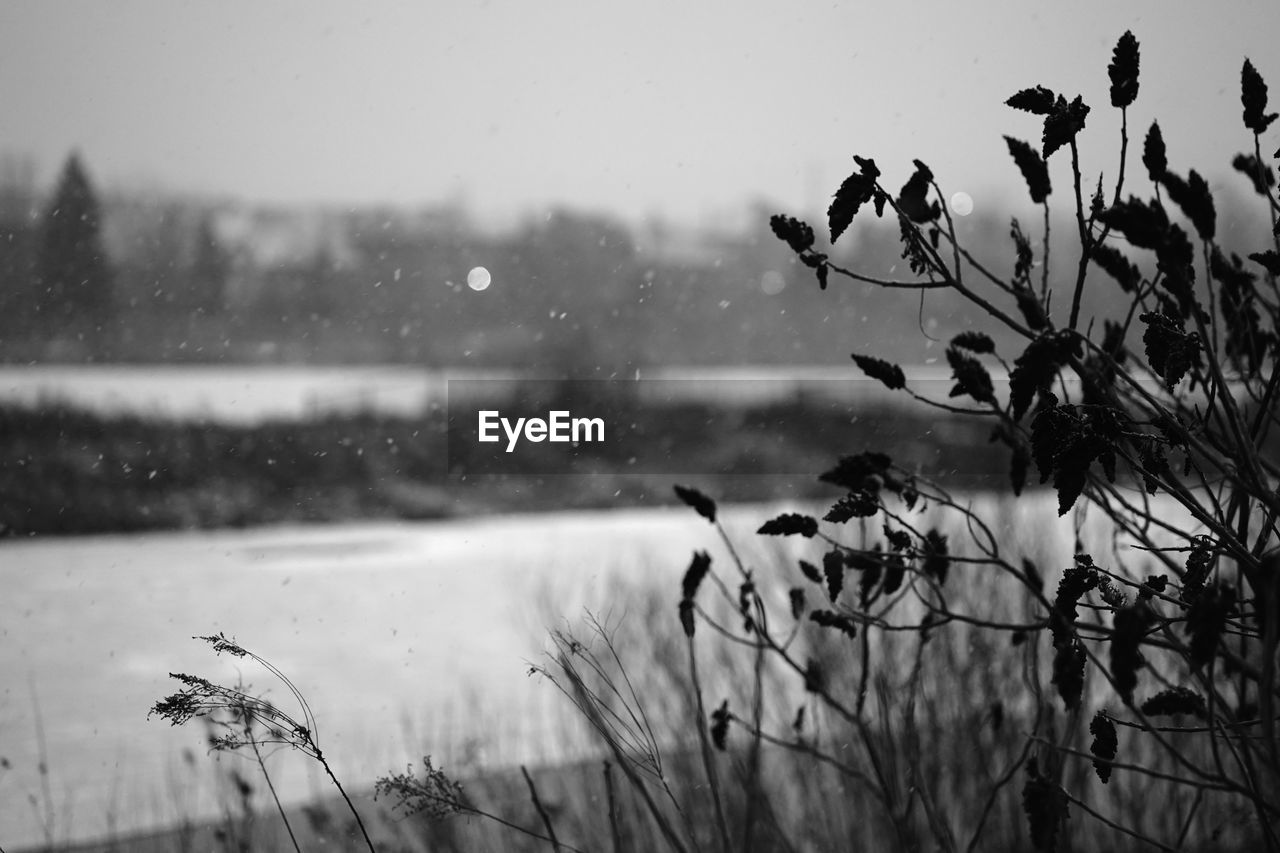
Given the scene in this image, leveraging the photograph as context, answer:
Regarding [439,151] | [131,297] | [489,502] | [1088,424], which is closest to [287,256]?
[131,297]

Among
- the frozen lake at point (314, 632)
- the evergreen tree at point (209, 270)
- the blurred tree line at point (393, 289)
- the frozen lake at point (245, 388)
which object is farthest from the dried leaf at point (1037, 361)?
the evergreen tree at point (209, 270)

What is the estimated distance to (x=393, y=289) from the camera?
6492 mm

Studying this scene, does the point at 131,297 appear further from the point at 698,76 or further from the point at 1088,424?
the point at 1088,424

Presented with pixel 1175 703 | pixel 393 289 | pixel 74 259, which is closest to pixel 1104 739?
pixel 1175 703

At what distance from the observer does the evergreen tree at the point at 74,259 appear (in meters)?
4.91

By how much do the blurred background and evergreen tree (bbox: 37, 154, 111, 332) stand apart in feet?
0.07

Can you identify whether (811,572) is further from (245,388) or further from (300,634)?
(245,388)

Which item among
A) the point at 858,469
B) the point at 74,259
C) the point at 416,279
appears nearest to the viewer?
the point at 858,469

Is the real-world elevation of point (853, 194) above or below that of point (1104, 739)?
above

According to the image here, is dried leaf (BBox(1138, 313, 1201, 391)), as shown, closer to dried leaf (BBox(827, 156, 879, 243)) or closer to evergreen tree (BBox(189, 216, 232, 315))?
dried leaf (BBox(827, 156, 879, 243))

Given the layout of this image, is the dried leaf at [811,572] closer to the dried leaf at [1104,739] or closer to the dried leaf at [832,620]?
the dried leaf at [832,620]

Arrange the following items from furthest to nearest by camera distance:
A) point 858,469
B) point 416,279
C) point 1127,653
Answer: point 416,279 < point 858,469 < point 1127,653

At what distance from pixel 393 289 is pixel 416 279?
1.46ft

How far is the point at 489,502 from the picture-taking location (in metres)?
6.47
